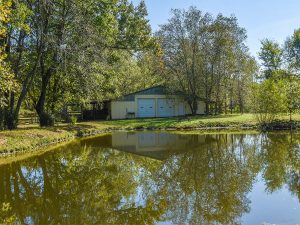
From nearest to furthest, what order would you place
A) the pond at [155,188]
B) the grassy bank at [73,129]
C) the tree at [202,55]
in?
the pond at [155,188] → the grassy bank at [73,129] → the tree at [202,55]

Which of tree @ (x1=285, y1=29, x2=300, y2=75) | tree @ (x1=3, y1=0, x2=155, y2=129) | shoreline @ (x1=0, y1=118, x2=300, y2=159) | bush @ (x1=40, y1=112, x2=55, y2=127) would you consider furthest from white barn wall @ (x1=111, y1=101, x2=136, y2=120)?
tree @ (x1=285, y1=29, x2=300, y2=75)

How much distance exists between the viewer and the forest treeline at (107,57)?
2256cm

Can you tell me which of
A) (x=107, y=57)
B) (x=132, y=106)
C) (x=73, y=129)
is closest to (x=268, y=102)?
(x=107, y=57)

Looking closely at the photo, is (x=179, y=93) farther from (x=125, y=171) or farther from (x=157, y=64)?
(x=125, y=171)

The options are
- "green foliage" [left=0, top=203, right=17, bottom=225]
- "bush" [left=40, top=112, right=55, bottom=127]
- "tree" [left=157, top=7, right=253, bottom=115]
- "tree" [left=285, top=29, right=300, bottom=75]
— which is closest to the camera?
"green foliage" [left=0, top=203, right=17, bottom=225]

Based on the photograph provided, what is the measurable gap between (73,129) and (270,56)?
49.6 metres

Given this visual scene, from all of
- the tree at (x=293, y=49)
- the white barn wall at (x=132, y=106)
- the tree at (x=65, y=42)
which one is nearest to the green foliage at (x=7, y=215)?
the tree at (x=65, y=42)

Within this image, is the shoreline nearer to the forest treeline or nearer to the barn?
the forest treeline

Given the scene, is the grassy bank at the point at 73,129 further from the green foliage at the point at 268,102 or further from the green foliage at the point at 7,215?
the green foliage at the point at 7,215

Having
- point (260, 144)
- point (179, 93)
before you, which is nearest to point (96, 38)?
point (260, 144)

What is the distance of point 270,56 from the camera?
2630 inches

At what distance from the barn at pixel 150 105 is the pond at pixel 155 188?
25.8 meters

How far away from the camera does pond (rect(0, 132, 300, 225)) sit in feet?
25.3

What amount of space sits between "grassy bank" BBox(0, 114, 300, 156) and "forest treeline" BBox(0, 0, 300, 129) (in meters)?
1.77
